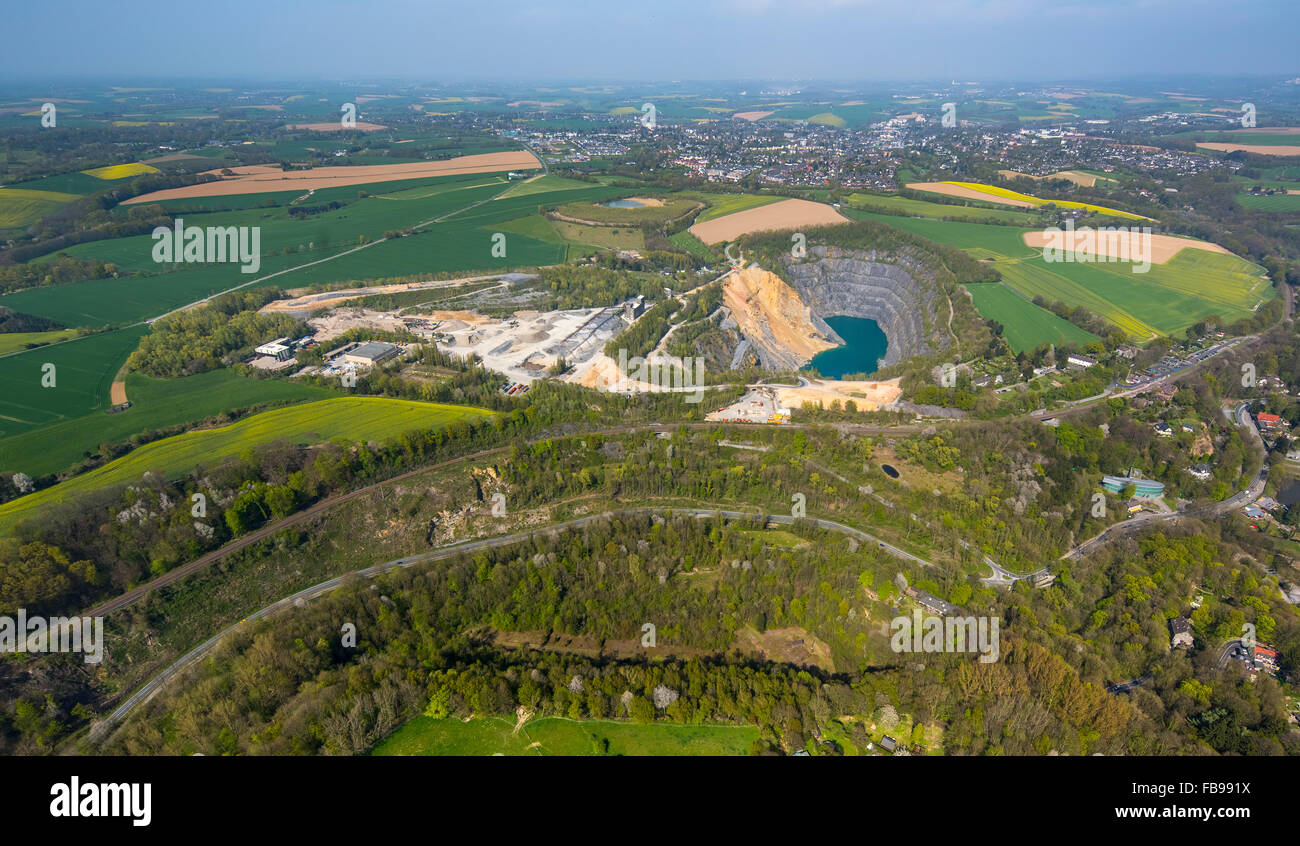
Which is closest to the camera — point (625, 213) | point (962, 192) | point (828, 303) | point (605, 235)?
point (828, 303)

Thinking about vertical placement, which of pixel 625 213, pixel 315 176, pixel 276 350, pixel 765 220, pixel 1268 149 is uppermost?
pixel 1268 149

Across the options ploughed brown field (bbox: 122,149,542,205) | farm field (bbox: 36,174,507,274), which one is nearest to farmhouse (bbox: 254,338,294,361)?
farm field (bbox: 36,174,507,274)

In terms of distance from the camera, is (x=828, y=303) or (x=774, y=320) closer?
(x=774, y=320)

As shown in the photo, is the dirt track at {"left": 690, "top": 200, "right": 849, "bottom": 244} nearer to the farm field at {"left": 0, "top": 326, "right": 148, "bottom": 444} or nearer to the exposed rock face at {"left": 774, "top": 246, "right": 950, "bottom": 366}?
the exposed rock face at {"left": 774, "top": 246, "right": 950, "bottom": 366}

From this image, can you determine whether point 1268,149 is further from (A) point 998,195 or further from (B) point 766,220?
(B) point 766,220

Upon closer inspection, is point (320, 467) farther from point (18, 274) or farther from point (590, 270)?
point (18, 274)

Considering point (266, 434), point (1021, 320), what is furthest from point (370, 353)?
point (1021, 320)
